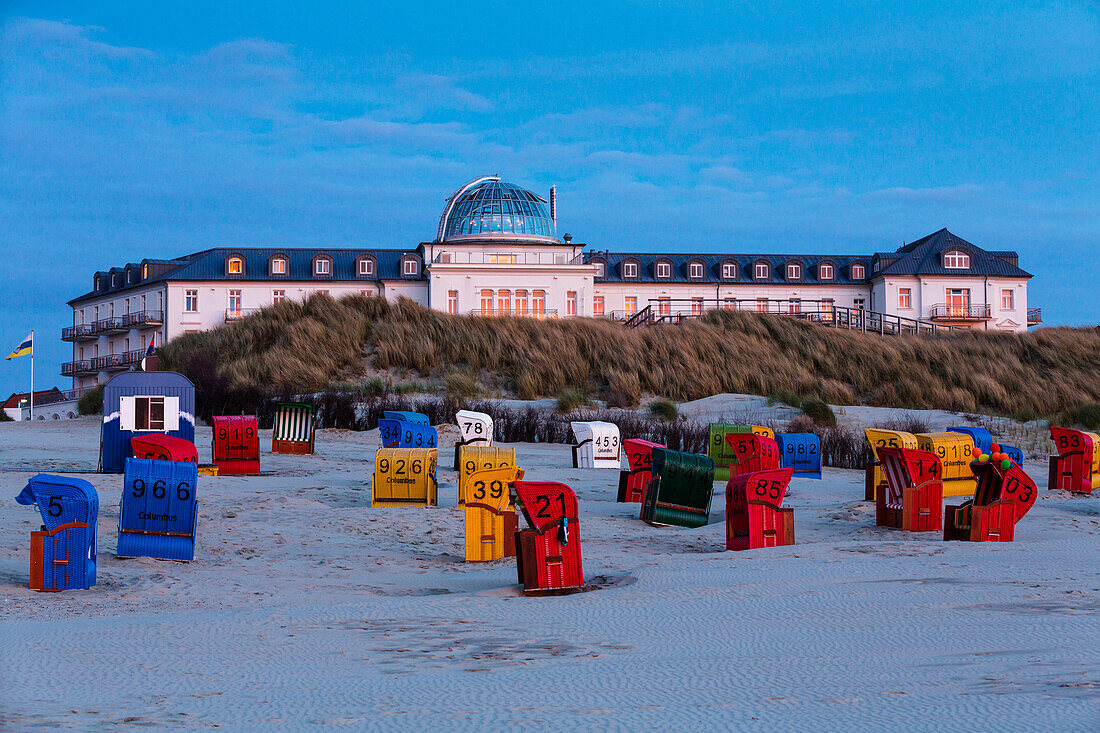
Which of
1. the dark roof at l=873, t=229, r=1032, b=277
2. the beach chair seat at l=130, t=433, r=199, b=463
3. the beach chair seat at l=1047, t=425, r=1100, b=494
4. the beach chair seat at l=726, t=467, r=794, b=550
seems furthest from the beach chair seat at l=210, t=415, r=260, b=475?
the dark roof at l=873, t=229, r=1032, b=277

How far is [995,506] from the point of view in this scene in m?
9.47

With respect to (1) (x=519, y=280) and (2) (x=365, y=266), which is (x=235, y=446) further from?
(2) (x=365, y=266)

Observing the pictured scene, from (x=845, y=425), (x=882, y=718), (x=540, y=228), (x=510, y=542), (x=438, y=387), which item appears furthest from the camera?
(x=540, y=228)

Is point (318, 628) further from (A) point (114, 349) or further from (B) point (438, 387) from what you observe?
(A) point (114, 349)

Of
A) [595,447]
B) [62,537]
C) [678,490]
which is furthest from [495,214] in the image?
[62,537]

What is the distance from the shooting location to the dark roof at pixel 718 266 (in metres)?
70.4

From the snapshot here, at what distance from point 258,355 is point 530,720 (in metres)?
32.6

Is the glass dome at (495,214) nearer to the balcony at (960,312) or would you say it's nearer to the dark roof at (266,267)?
the dark roof at (266,267)

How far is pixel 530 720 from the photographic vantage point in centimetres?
428

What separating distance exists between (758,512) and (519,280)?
57.6 metres

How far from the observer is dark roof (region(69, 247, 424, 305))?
67.6m

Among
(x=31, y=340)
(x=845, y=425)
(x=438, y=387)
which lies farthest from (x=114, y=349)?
(x=845, y=425)

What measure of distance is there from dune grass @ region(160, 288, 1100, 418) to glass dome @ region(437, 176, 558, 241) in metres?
30.3

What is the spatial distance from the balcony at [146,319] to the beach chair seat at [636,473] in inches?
2319
